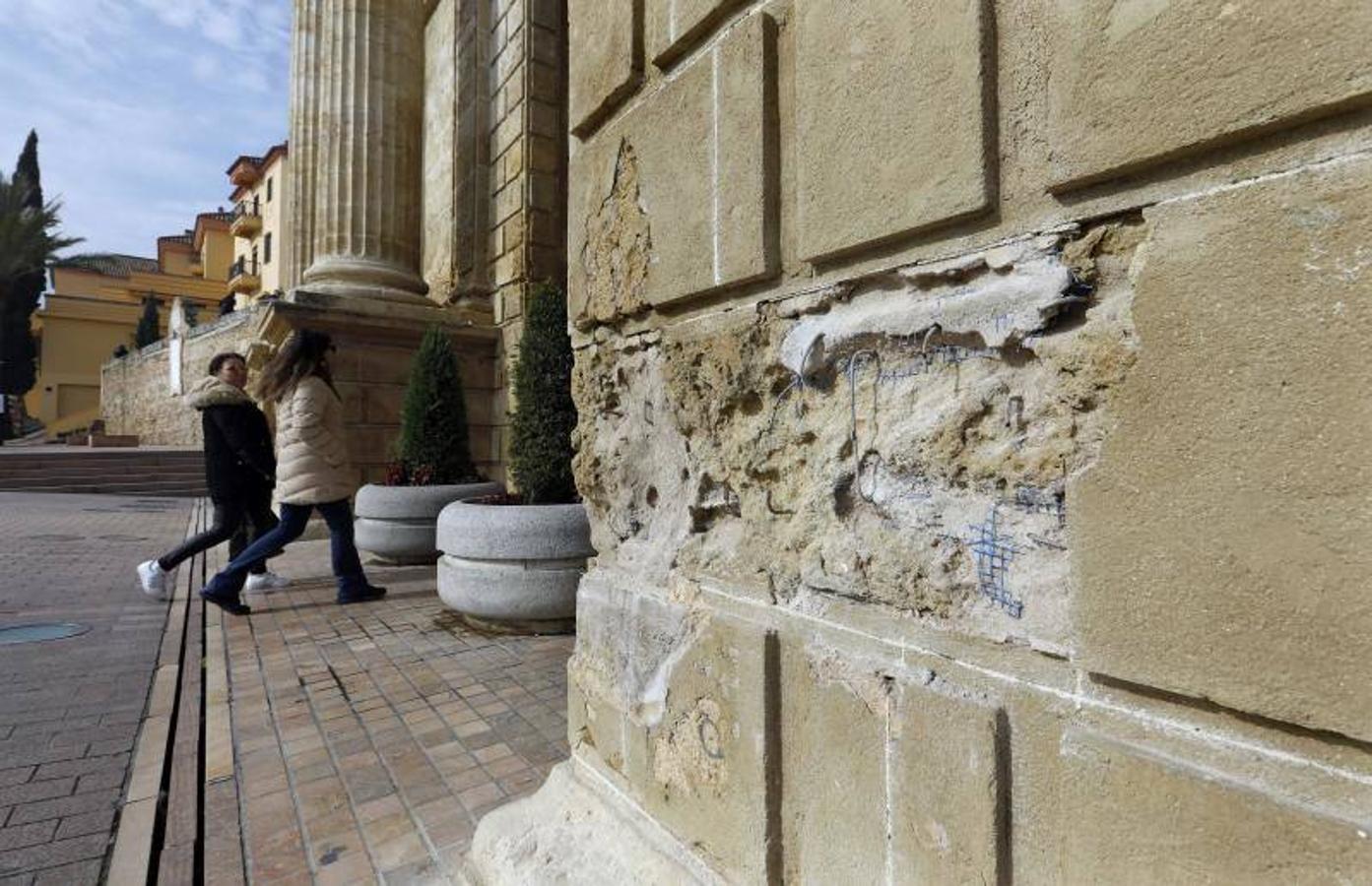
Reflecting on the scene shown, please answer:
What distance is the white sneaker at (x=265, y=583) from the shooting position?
228 inches

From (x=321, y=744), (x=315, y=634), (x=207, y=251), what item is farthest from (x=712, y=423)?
(x=207, y=251)

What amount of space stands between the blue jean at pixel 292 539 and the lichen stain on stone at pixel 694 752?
4289 mm

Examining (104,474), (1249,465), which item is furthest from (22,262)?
(1249,465)

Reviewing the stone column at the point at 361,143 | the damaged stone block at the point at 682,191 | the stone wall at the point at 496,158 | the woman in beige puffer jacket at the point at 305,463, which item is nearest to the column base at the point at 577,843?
the damaged stone block at the point at 682,191

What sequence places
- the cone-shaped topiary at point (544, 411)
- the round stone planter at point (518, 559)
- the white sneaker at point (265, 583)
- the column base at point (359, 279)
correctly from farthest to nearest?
the column base at point (359, 279) → the white sneaker at point (265, 583) → the cone-shaped topiary at point (544, 411) → the round stone planter at point (518, 559)

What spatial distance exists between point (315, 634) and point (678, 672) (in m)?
3.81

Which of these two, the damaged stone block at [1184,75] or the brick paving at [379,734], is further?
the brick paving at [379,734]

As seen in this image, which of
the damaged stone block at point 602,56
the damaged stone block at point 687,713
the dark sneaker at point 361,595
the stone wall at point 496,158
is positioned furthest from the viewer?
the stone wall at point 496,158

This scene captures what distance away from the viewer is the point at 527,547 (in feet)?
14.1

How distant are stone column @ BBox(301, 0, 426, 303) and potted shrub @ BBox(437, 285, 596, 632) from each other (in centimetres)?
453

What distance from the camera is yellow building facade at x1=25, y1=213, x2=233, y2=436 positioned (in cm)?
3919

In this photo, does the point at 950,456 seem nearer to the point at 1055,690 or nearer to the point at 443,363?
the point at 1055,690

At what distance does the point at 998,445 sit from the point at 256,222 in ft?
154

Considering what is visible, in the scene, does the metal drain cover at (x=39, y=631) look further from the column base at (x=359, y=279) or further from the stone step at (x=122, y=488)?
the stone step at (x=122, y=488)
